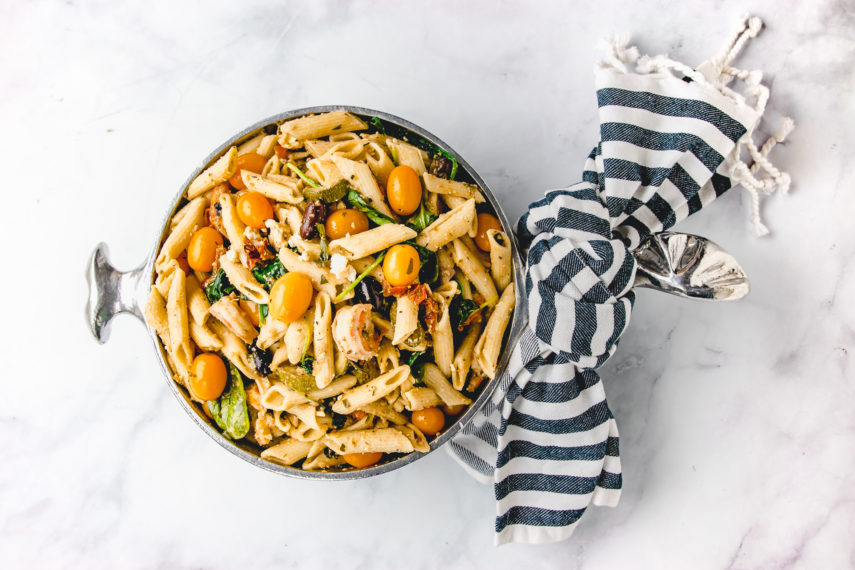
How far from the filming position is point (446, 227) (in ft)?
3.44

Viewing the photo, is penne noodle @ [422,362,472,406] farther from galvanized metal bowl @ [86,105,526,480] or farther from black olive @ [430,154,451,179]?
black olive @ [430,154,451,179]

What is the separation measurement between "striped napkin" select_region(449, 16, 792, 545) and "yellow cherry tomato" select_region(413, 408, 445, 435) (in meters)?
0.13

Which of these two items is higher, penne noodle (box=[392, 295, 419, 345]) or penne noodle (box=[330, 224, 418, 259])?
penne noodle (box=[330, 224, 418, 259])

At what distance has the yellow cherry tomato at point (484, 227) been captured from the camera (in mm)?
1130

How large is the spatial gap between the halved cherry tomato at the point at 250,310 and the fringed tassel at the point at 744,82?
0.77 m

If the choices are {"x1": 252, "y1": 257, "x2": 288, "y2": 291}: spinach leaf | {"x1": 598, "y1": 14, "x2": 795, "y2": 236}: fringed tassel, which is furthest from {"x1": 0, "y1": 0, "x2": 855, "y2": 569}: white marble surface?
{"x1": 252, "y1": 257, "x2": 288, "y2": 291}: spinach leaf

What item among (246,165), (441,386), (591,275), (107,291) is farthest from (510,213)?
(107,291)

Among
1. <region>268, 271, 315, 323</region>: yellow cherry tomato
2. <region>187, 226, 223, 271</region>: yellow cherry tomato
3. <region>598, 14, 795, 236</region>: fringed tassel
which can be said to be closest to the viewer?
<region>268, 271, 315, 323</region>: yellow cherry tomato

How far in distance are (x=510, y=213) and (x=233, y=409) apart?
2.11ft

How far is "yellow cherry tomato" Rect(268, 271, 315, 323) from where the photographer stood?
991 millimetres

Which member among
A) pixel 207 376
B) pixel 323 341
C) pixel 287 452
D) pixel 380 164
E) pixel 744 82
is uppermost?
pixel 744 82

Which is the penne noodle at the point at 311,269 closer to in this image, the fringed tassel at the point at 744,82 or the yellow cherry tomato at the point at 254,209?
the yellow cherry tomato at the point at 254,209

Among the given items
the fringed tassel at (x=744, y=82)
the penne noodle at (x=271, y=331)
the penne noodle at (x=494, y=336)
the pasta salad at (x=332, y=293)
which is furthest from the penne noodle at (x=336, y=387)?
the fringed tassel at (x=744, y=82)

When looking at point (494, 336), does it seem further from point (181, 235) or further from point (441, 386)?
point (181, 235)
